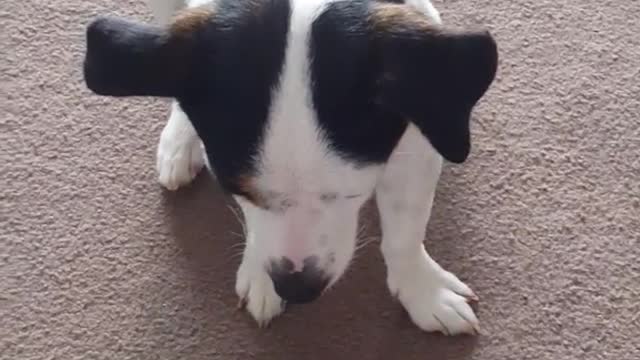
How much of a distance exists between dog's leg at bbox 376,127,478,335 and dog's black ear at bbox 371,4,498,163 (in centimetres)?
22

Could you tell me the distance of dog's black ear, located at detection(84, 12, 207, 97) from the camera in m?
1.40

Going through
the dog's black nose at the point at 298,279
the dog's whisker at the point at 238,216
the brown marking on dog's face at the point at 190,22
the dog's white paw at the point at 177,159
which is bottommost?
the dog's whisker at the point at 238,216

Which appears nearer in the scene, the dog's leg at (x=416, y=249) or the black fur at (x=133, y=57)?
the black fur at (x=133, y=57)

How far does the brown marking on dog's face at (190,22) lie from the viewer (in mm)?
1419

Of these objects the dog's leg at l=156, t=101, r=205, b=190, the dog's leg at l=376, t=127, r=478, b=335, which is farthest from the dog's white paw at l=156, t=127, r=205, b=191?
the dog's leg at l=376, t=127, r=478, b=335

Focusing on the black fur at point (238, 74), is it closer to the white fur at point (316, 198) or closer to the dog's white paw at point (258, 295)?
the white fur at point (316, 198)

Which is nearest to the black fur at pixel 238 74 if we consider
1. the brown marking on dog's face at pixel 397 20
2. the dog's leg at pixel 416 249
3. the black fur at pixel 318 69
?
the black fur at pixel 318 69

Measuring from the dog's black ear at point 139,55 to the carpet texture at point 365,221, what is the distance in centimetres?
61

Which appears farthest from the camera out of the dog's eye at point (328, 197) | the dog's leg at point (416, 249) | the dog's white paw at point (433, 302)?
the dog's white paw at point (433, 302)

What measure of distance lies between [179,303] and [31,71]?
21.9 inches

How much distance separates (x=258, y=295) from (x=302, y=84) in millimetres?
608

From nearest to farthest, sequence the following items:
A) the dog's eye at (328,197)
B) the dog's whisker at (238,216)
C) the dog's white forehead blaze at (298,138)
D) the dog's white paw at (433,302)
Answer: the dog's white forehead blaze at (298,138) < the dog's eye at (328,197) < the dog's white paw at (433,302) < the dog's whisker at (238,216)

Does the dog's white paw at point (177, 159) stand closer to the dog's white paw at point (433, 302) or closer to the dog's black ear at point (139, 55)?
the dog's white paw at point (433, 302)

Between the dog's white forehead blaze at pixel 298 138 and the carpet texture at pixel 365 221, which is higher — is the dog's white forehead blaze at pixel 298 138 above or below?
above
